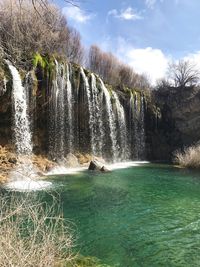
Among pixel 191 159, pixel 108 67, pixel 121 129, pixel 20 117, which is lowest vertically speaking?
pixel 191 159

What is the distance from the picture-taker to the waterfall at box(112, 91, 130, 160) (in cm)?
3269

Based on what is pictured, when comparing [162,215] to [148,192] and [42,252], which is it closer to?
[148,192]

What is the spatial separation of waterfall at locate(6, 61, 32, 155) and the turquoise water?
18.9ft

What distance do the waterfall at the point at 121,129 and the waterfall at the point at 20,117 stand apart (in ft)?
33.5

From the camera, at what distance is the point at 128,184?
18.2m

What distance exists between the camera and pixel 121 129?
3294cm

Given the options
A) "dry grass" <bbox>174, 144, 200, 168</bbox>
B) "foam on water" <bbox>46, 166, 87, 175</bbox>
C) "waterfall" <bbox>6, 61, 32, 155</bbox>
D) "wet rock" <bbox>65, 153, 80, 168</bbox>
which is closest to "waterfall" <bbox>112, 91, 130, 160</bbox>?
"dry grass" <bbox>174, 144, 200, 168</bbox>

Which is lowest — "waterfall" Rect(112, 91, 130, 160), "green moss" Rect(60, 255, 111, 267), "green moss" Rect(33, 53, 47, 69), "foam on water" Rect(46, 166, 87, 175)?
"green moss" Rect(60, 255, 111, 267)

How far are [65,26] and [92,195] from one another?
31.1m

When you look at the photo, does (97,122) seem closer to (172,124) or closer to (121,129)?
(121,129)

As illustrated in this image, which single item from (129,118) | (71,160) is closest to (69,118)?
(71,160)

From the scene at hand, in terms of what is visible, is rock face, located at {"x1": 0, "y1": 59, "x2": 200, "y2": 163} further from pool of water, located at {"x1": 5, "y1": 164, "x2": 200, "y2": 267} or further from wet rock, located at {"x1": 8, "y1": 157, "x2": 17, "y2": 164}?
pool of water, located at {"x1": 5, "y1": 164, "x2": 200, "y2": 267}

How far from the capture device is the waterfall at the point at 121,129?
32.7m

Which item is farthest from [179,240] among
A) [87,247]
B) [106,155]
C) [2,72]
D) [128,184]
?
[106,155]
